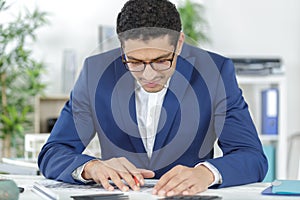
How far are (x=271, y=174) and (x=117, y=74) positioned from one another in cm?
266

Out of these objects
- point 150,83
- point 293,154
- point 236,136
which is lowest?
point 293,154

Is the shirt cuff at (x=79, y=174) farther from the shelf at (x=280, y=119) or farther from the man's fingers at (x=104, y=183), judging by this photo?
the shelf at (x=280, y=119)

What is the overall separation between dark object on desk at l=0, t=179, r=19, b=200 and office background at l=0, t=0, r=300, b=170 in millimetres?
2970

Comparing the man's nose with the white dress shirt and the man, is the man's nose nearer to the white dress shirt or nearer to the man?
the man

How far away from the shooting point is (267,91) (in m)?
4.16

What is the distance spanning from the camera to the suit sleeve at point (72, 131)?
5.63 feet

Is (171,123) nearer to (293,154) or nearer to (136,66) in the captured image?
(136,66)

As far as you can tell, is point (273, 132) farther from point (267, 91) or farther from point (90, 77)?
point (90, 77)

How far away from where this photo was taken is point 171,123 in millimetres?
1661

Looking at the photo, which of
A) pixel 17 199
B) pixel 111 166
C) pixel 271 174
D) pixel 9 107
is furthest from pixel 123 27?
pixel 271 174

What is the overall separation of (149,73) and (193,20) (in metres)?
2.87

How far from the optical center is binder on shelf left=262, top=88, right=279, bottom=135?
4164 millimetres

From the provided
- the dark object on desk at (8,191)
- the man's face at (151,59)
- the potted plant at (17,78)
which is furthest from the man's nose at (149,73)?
the potted plant at (17,78)

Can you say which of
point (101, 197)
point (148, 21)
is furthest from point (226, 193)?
point (148, 21)
